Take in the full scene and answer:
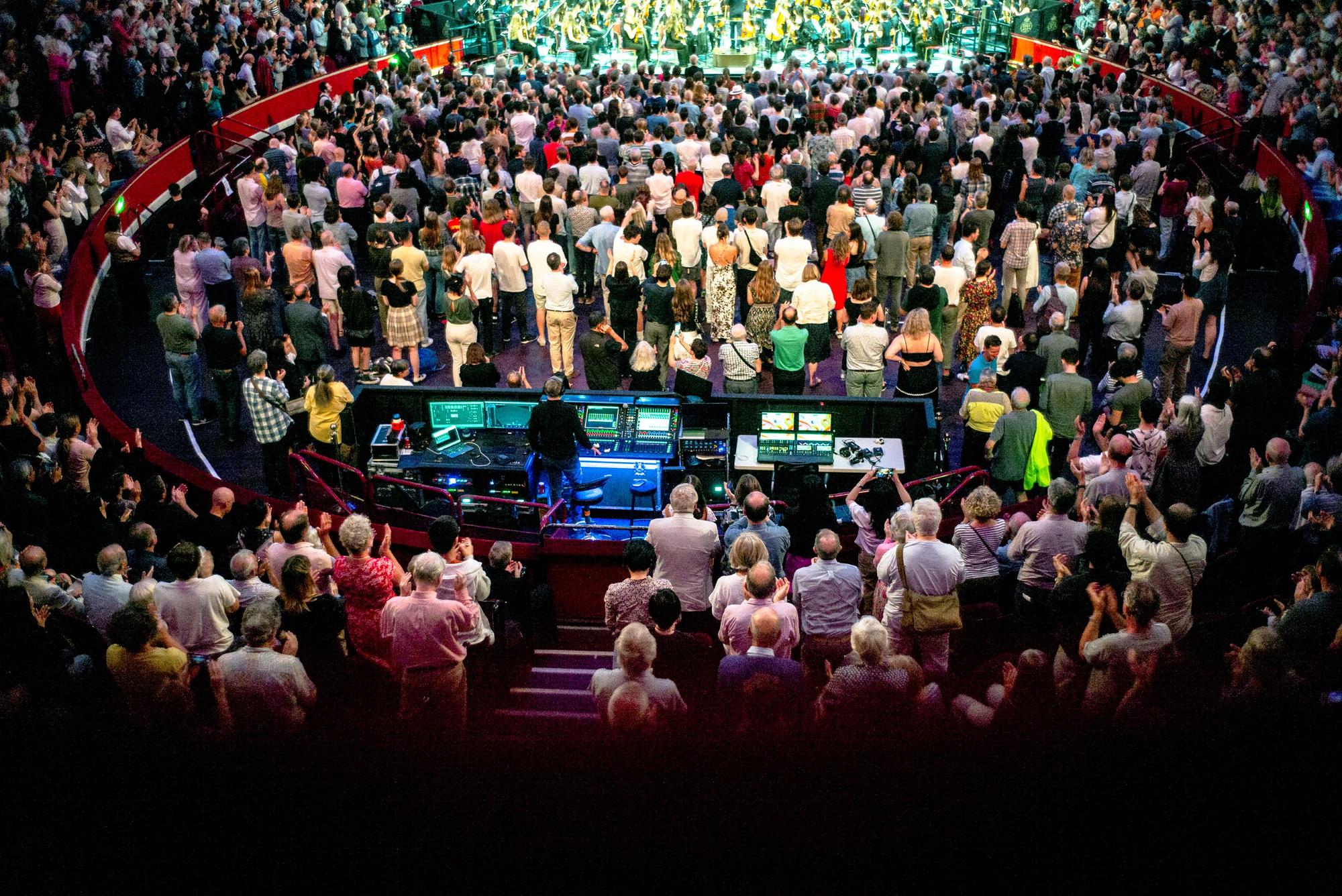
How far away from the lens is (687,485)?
6.14 metres

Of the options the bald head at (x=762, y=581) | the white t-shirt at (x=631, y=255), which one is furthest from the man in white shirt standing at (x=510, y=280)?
the bald head at (x=762, y=581)

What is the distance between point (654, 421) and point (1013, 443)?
251 centimetres

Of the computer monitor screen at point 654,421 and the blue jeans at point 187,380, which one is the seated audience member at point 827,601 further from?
the blue jeans at point 187,380

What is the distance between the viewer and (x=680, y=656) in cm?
531

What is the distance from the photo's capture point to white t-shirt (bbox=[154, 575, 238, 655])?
551cm

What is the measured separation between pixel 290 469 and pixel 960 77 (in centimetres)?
1204

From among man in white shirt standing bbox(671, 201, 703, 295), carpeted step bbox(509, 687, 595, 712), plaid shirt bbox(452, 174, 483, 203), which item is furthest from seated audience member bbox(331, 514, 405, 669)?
plaid shirt bbox(452, 174, 483, 203)

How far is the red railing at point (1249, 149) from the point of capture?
422 inches

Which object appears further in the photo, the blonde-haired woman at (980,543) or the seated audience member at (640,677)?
the blonde-haired woman at (980,543)

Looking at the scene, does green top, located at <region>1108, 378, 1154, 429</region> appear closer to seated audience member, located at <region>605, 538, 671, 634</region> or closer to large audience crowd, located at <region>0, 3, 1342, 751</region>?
large audience crowd, located at <region>0, 3, 1342, 751</region>

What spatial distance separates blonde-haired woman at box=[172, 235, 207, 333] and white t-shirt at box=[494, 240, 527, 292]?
269cm

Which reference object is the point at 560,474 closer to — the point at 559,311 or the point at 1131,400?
the point at 559,311

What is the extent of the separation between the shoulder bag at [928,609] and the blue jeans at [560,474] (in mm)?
2820

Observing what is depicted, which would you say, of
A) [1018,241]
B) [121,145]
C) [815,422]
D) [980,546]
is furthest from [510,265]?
[121,145]
